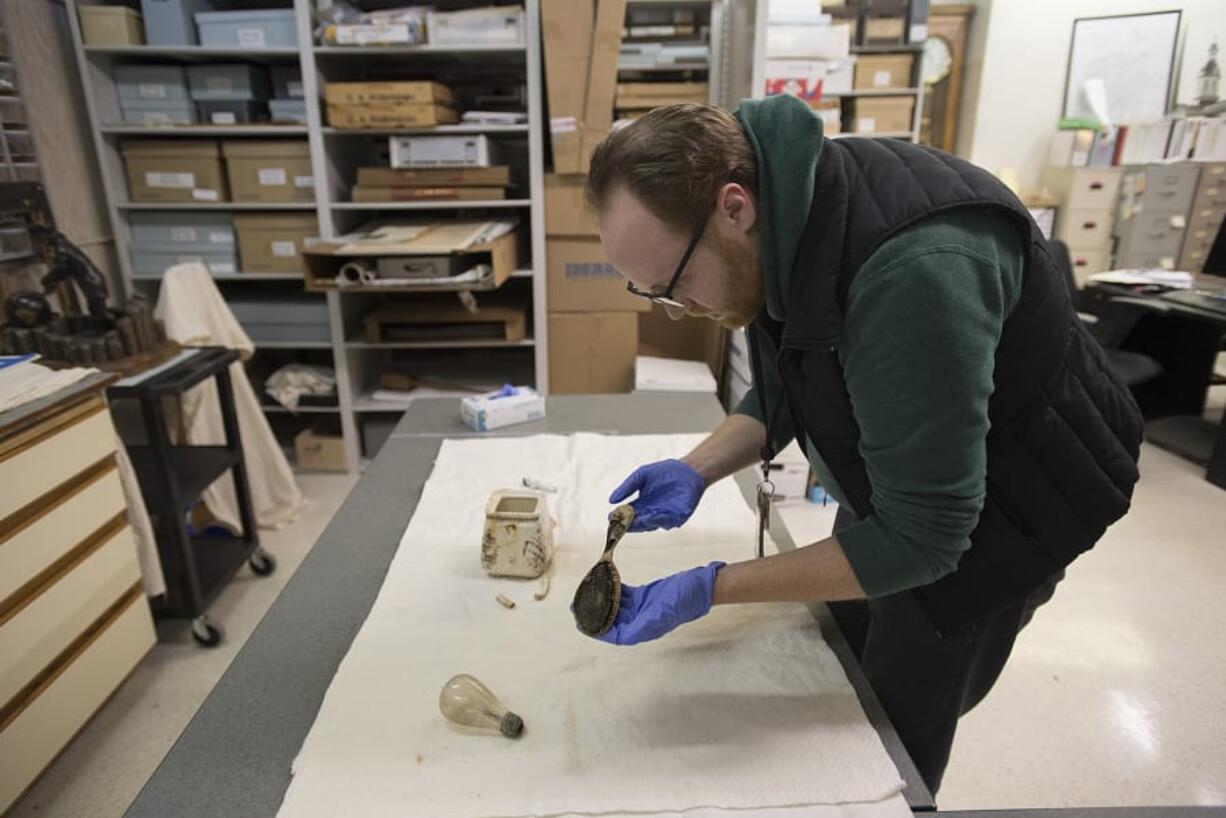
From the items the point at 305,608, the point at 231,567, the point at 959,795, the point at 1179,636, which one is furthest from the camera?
Result: the point at 231,567

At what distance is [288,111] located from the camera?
9.15 ft

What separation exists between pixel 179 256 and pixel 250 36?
2.93 feet

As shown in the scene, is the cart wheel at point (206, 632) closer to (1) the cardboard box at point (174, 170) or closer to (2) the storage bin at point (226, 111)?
(1) the cardboard box at point (174, 170)

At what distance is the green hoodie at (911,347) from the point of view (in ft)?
2.20

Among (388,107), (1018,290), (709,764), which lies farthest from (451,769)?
(388,107)

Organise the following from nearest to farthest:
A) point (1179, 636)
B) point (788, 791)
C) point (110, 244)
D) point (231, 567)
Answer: point (788, 791)
point (1179, 636)
point (231, 567)
point (110, 244)

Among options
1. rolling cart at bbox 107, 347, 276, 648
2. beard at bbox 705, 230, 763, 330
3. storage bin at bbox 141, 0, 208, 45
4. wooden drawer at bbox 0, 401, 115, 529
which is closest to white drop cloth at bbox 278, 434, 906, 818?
beard at bbox 705, 230, 763, 330

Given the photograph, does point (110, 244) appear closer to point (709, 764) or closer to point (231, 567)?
point (231, 567)

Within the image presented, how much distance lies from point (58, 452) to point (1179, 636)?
2.87m

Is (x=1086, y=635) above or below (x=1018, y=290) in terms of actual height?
below

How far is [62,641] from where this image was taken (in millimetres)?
1535

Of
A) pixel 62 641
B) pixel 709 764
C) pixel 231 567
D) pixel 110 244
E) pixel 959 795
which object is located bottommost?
pixel 959 795

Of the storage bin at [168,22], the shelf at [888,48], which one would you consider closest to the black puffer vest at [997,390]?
the storage bin at [168,22]

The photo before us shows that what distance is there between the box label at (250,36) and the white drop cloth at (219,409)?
2.75 ft
